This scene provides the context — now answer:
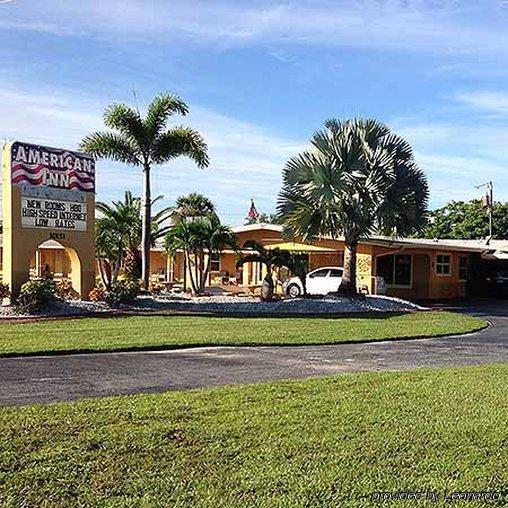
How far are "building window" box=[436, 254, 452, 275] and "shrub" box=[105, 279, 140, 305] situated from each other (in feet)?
53.8

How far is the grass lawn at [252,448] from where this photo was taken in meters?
4.81

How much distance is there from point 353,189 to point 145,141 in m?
7.61

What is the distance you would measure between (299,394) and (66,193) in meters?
14.3

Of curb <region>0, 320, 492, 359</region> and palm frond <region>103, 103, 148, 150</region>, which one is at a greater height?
palm frond <region>103, 103, 148, 150</region>

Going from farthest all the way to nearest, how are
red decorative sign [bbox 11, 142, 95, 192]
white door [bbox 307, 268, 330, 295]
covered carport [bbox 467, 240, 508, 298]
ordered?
covered carport [bbox 467, 240, 508, 298]
white door [bbox 307, 268, 330, 295]
red decorative sign [bbox 11, 142, 95, 192]

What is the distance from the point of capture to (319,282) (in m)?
28.8

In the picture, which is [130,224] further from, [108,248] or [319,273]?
[319,273]

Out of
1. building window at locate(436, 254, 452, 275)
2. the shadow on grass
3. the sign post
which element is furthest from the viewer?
building window at locate(436, 254, 452, 275)

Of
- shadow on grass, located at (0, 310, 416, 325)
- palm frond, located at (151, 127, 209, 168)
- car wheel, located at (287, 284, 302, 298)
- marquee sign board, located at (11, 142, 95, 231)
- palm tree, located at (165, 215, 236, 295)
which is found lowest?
shadow on grass, located at (0, 310, 416, 325)

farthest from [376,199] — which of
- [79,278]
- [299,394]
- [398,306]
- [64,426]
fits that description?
[64,426]

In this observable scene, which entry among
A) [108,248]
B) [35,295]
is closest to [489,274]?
[108,248]

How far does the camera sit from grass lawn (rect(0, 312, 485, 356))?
12.7 meters

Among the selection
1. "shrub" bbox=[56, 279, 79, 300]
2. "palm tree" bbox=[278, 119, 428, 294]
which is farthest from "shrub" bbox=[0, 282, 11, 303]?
"palm tree" bbox=[278, 119, 428, 294]

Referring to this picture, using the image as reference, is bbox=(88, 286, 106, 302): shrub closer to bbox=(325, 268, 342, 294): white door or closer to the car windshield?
bbox=(325, 268, 342, 294): white door
